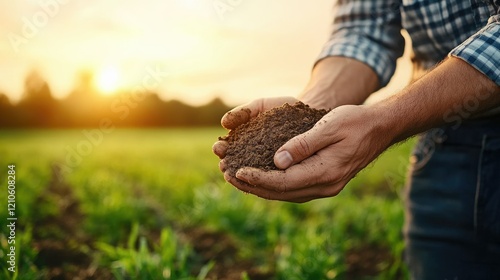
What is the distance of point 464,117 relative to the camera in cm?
177

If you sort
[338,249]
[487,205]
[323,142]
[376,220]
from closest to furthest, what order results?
[323,142] → [487,205] → [338,249] → [376,220]

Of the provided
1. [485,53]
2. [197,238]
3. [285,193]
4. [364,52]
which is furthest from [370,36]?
[197,238]

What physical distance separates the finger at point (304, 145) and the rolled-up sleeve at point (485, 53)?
0.57 meters

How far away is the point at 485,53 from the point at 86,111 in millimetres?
39510

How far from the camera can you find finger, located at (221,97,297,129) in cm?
191

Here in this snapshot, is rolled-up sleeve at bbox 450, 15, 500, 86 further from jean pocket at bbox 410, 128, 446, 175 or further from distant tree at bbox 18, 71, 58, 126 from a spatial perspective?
distant tree at bbox 18, 71, 58, 126

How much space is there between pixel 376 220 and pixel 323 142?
294cm

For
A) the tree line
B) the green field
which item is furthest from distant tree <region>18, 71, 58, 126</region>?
the green field

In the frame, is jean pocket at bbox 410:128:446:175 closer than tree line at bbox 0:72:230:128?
Yes

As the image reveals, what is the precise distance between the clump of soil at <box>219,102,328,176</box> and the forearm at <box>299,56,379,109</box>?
0.33m

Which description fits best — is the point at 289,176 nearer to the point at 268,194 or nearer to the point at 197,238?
the point at 268,194

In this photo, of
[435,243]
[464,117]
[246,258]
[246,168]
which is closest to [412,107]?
[464,117]

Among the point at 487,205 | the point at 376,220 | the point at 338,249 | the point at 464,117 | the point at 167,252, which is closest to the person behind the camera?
the point at 464,117

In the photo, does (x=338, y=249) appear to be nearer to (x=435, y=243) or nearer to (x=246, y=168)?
(x=435, y=243)
